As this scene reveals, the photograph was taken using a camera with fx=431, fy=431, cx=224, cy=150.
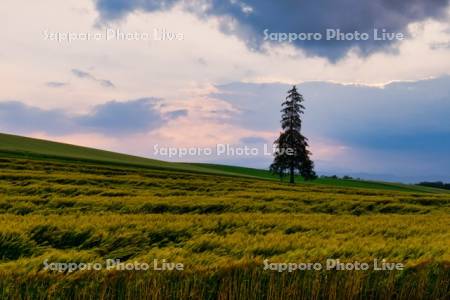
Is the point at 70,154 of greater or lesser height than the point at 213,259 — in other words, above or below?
above

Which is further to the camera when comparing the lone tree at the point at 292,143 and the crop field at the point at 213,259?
the lone tree at the point at 292,143

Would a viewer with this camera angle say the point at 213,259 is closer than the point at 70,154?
Yes

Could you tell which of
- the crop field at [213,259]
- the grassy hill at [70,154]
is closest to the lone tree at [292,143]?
the grassy hill at [70,154]

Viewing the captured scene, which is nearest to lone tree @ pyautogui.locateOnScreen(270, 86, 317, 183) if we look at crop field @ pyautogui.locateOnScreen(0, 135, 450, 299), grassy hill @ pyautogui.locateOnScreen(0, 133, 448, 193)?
grassy hill @ pyautogui.locateOnScreen(0, 133, 448, 193)

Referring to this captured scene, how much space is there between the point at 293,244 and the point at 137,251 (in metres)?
2.70

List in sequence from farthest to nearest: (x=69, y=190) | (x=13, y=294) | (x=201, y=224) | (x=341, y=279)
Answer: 1. (x=69, y=190)
2. (x=201, y=224)
3. (x=341, y=279)
4. (x=13, y=294)

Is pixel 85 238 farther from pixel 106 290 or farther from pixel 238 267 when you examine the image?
pixel 238 267

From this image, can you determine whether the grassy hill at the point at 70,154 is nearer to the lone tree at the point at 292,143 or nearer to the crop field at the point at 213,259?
the lone tree at the point at 292,143

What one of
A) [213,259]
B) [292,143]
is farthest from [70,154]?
[213,259]

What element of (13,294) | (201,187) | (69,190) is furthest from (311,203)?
(13,294)

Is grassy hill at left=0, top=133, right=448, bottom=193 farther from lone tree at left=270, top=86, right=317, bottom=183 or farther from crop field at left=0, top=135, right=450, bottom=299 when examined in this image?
crop field at left=0, top=135, right=450, bottom=299

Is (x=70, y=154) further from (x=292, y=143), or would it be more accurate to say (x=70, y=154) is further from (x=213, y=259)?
(x=213, y=259)

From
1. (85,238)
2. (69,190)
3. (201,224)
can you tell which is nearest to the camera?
(85,238)

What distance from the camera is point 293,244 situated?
7.55 m
